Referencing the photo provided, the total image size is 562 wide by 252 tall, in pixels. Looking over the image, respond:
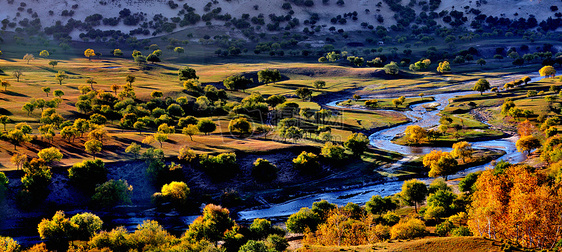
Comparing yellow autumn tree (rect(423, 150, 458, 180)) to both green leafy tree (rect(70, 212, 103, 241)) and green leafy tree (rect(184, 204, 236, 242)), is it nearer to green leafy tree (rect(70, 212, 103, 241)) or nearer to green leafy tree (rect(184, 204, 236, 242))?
green leafy tree (rect(184, 204, 236, 242))

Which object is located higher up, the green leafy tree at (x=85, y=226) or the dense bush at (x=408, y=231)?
the dense bush at (x=408, y=231)

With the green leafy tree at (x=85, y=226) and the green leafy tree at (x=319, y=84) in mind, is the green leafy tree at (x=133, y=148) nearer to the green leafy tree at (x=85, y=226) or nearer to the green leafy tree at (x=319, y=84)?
the green leafy tree at (x=85, y=226)

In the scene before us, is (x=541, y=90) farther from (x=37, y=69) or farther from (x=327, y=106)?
(x=37, y=69)

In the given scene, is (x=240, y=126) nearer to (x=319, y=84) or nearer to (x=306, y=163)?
(x=306, y=163)

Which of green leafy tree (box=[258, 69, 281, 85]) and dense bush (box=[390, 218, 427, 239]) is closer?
dense bush (box=[390, 218, 427, 239])

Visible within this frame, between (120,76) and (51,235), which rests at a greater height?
(120,76)

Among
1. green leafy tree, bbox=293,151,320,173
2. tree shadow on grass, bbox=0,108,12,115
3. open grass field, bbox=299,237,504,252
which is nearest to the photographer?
open grass field, bbox=299,237,504,252

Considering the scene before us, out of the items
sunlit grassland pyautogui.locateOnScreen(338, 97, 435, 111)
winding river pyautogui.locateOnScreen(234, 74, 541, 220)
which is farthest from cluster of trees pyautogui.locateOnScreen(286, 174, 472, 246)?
sunlit grassland pyautogui.locateOnScreen(338, 97, 435, 111)

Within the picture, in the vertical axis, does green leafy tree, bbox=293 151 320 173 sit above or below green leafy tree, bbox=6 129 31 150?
below

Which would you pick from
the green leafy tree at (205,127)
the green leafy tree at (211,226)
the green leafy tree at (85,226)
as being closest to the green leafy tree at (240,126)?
the green leafy tree at (205,127)

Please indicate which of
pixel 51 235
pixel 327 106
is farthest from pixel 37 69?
pixel 51 235

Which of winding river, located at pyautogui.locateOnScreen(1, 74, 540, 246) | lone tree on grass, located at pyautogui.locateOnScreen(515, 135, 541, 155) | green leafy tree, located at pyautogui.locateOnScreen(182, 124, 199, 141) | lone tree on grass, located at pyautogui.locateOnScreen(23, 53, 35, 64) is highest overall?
lone tree on grass, located at pyautogui.locateOnScreen(23, 53, 35, 64)
